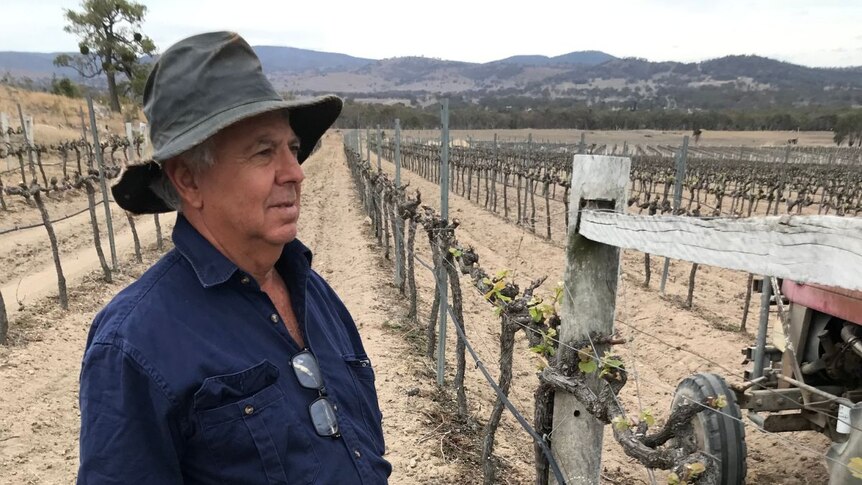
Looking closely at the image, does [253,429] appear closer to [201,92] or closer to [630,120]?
[201,92]

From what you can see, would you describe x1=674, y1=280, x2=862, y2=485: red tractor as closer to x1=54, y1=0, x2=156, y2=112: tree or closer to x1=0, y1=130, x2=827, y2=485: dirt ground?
x1=0, y1=130, x2=827, y2=485: dirt ground

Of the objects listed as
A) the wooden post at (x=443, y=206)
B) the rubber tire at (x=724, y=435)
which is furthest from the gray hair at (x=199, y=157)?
the rubber tire at (x=724, y=435)

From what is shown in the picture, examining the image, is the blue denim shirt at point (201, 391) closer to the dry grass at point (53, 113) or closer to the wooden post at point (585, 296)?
the wooden post at point (585, 296)

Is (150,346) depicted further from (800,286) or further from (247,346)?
(800,286)

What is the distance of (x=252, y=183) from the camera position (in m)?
1.52

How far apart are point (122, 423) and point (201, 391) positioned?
0.17 m

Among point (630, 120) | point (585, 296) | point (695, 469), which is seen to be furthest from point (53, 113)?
point (630, 120)

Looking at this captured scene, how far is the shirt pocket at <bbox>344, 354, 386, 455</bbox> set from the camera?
1.82m

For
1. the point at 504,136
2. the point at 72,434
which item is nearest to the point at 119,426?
the point at 72,434

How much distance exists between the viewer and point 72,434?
5.27 meters

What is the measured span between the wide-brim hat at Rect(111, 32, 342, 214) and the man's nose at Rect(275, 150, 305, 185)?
0.52 ft

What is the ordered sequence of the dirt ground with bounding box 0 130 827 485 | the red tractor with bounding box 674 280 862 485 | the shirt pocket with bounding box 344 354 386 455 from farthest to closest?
the dirt ground with bounding box 0 130 827 485, the red tractor with bounding box 674 280 862 485, the shirt pocket with bounding box 344 354 386 455

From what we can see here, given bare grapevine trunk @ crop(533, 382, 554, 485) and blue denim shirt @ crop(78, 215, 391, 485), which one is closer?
blue denim shirt @ crop(78, 215, 391, 485)

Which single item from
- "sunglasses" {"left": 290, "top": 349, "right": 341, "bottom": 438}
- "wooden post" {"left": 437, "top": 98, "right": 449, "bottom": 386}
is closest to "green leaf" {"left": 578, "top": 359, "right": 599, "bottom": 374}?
"sunglasses" {"left": 290, "top": 349, "right": 341, "bottom": 438}
